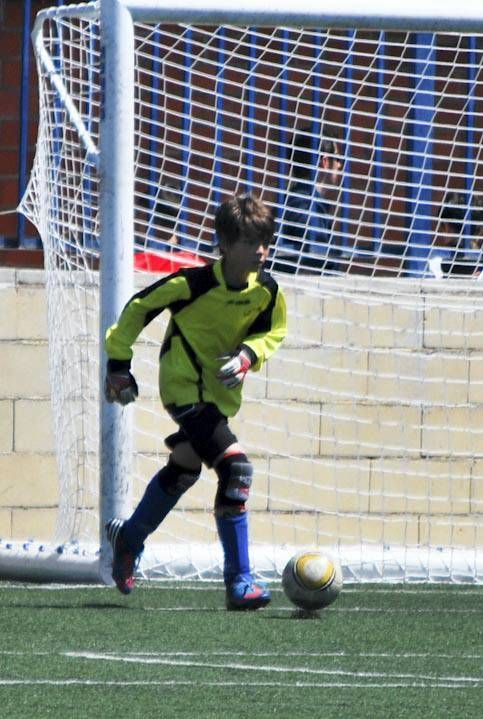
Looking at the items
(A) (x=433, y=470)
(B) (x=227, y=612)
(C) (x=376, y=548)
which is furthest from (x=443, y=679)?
(A) (x=433, y=470)

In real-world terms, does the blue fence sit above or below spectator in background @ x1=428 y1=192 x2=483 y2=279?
above

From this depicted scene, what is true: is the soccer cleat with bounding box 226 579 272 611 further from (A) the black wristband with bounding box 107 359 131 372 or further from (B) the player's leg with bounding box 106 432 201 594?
(A) the black wristband with bounding box 107 359 131 372

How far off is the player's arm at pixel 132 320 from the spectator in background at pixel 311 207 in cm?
193

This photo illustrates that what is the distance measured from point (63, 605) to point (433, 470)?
9.02 ft

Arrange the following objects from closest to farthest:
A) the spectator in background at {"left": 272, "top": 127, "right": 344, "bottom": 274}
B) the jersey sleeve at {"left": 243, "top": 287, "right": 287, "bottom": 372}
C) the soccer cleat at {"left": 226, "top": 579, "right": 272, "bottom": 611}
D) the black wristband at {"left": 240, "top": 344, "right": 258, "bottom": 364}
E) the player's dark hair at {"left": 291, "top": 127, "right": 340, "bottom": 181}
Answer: the soccer cleat at {"left": 226, "top": 579, "right": 272, "bottom": 611}, the black wristband at {"left": 240, "top": 344, "right": 258, "bottom": 364}, the jersey sleeve at {"left": 243, "top": 287, "right": 287, "bottom": 372}, the spectator in background at {"left": 272, "top": 127, "right": 344, "bottom": 274}, the player's dark hair at {"left": 291, "top": 127, "right": 340, "bottom": 181}

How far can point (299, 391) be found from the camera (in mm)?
8898

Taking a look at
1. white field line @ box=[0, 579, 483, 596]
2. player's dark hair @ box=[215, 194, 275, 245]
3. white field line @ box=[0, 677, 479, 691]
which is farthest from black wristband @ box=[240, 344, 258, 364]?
white field line @ box=[0, 677, 479, 691]

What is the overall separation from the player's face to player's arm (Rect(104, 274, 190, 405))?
0.62 ft

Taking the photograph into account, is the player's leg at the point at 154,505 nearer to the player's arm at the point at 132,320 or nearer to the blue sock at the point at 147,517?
the blue sock at the point at 147,517

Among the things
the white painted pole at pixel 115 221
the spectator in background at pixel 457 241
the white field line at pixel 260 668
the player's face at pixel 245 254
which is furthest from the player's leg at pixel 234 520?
the spectator in background at pixel 457 241

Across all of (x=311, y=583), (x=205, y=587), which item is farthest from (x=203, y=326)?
(x=205, y=587)

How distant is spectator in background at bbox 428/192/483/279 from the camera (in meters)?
8.90

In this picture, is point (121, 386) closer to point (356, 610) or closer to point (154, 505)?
point (154, 505)

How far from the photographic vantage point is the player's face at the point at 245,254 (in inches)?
261
